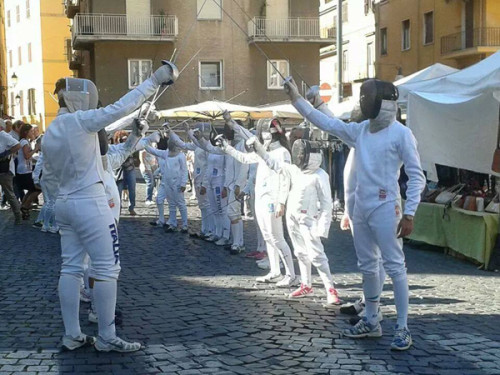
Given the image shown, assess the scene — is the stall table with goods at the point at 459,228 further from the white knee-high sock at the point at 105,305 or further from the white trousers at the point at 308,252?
the white knee-high sock at the point at 105,305

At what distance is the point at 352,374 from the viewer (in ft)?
18.7

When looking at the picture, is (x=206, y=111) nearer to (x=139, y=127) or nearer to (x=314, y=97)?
(x=314, y=97)

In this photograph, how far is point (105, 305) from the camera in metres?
6.14

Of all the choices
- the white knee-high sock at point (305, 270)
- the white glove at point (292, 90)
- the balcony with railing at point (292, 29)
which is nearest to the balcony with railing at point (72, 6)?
the balcony with railing at point (292, 29)

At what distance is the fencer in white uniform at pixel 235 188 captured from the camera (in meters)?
12.0

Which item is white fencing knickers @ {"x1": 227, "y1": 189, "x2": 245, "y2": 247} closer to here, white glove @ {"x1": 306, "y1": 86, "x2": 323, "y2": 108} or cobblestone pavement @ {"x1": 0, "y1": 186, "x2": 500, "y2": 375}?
cobblestone pavement @ {"x1": 0, "y1": 186, "x2": 500, "y2": 375}

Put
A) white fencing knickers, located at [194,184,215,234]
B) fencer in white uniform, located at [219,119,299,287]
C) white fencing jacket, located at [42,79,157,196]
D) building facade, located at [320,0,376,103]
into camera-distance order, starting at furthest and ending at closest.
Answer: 1. building facade, located at [320,0,376,103]
2. white fencing knickers, located at [194,184,215,234]
3. fencer in white uniform, located at [219,119,299,287]
4. white fencing jacket, located at [42,79,157,196]

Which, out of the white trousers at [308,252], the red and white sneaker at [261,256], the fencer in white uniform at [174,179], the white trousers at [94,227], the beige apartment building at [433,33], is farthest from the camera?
the beige apartment building at [433,33]

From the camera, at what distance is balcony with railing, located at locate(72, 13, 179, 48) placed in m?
37.0

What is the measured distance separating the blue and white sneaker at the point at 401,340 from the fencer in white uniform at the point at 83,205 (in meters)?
2.01

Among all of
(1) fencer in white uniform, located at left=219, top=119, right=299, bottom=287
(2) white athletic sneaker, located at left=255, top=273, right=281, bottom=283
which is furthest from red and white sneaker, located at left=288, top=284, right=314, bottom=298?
(2) white athletic sneaker, located at left=255, top=273, right=281, bottom=283

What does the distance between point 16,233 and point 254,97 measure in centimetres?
2508

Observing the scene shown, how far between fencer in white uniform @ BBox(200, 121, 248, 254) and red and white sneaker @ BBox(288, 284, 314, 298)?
3.34m

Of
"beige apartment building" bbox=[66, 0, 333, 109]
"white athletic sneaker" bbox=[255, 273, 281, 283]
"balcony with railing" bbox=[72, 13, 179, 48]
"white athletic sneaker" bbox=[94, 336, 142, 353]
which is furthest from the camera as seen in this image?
"beige apartment building" bbox=[66, 0, 333, 109]
